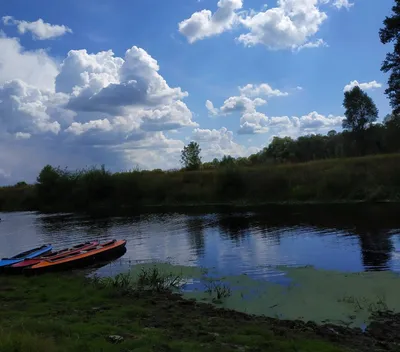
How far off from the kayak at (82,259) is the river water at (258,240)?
102 centimetres

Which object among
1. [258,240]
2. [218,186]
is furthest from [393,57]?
[218,186]

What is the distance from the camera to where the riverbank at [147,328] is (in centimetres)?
934

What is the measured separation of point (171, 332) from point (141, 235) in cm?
3050

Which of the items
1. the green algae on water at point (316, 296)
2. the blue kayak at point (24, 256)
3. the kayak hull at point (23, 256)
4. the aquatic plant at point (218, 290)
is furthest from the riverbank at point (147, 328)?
the blue kayak at point (24, 256)

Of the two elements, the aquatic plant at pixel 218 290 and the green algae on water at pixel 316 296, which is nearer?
the green algae on water at pixel 316 296

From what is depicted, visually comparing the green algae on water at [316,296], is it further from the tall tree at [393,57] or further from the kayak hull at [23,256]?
the tall tree at [393,57]

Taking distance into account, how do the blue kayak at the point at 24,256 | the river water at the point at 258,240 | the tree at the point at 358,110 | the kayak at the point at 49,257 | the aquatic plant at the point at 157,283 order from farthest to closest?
1. the tree at the point at 358,110
2. the blue kayak at the point at 24,256
3. the kayak at the point at 49,257
4. the river water at the point at 258,240
5. the aquatic plant at the point at 157,283

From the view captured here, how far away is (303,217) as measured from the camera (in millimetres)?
→ 47531

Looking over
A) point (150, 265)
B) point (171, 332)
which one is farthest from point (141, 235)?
point (171, 332)

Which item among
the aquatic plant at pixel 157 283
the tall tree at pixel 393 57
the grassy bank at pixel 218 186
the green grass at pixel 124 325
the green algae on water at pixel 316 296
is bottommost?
the green algae on water at pixel 316 296

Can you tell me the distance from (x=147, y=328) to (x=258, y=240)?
73.3ft

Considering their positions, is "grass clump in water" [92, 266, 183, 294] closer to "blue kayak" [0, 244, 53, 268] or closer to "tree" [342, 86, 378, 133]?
"blue kayak" [0, 244, 53, 268]

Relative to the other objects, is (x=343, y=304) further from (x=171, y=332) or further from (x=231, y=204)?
(x=231, y=204)

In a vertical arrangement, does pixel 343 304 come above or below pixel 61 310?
below
